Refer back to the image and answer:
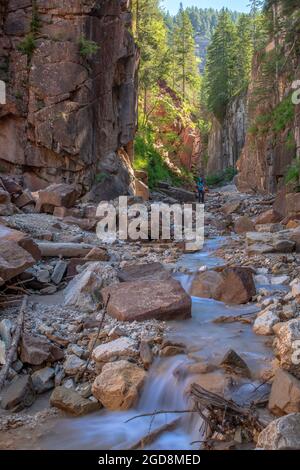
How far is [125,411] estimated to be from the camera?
5457mm

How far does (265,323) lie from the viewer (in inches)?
273

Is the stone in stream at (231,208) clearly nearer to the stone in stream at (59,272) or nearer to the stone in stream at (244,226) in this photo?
the stone in stream at (244,226)

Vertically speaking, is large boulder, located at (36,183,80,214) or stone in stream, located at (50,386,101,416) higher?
large boulder, located at (36,183,80,214)

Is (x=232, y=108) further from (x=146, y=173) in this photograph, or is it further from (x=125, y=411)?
(x=125, y=411)

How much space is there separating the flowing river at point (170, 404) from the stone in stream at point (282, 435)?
895 millimetres

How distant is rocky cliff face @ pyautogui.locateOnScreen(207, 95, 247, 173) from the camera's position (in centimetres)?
4312

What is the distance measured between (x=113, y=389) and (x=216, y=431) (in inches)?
56.4

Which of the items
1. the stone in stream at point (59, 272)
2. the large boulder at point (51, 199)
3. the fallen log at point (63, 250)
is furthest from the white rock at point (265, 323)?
the large boulder at point (51, 199)

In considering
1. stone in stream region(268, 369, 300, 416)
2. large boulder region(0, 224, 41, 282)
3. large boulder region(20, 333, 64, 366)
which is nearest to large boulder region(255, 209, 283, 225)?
large boulder region(0, 224, 41, 282)

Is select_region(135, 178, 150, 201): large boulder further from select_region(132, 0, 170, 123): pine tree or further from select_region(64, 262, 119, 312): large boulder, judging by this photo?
select_region(64, 262, 119, 312): large boulder

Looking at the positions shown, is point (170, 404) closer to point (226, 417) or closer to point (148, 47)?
point (226, 417)

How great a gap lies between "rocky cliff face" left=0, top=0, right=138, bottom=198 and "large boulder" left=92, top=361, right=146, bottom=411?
16617mm

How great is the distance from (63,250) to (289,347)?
718 cm

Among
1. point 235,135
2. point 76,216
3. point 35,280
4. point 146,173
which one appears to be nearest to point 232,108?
point 235,135
